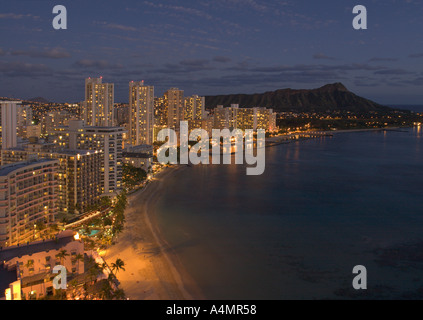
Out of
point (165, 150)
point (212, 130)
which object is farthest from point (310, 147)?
point (165, 150)

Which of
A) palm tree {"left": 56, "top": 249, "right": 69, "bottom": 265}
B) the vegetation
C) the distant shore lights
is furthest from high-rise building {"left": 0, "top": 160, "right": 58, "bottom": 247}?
the distant shore lights

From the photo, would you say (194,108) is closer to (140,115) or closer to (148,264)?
(140,115)

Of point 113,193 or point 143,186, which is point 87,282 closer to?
point 113,193

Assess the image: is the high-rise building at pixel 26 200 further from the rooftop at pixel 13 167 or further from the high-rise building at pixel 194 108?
the high-rise building at pixel 194 108

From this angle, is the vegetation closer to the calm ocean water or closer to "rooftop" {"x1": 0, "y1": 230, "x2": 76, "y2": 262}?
the calm ocean water

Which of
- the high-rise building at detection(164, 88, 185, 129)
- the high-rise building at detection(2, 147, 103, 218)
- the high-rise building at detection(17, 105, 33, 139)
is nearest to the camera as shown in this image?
the high-rise building at detection(2, 147, 103, 218)

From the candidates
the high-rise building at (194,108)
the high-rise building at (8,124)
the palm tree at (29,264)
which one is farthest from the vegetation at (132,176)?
the high-rise building at (194,108)

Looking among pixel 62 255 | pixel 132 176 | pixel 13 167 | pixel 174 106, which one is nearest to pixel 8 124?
pixel 132 176
